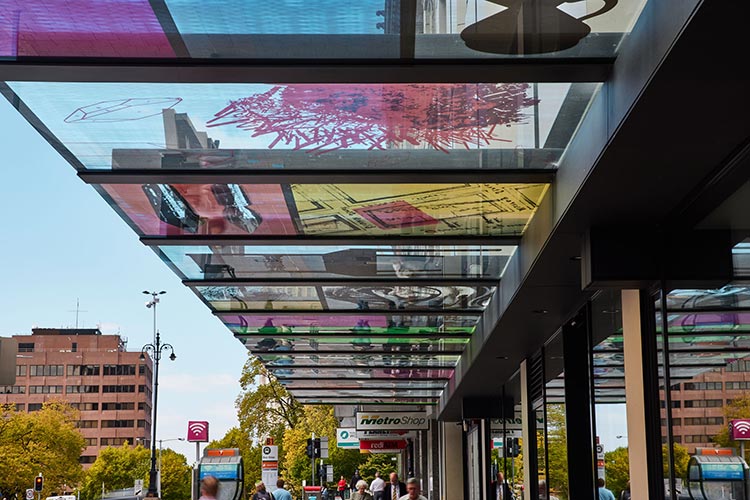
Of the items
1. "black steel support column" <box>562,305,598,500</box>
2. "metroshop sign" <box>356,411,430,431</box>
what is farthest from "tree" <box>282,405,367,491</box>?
"black steel support column" <box>562,305,598,500</box>

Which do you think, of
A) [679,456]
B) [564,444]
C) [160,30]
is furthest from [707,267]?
[564,444]

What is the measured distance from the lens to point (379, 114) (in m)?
7.20

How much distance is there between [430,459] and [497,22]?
33.5 meters

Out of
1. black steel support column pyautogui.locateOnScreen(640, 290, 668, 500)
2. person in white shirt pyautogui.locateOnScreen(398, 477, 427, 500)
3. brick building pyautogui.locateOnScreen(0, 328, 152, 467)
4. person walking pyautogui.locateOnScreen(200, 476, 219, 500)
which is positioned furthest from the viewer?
brick building pyautogui.locateOnScreen(0, 328, 152, 467)

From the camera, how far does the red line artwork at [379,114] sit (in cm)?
680

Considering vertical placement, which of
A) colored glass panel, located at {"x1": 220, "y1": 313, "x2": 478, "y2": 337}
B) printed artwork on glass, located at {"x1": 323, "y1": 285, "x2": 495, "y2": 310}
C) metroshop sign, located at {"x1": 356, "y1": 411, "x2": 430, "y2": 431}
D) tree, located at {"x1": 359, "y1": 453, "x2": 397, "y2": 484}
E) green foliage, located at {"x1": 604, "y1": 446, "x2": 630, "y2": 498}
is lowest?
tree, located at {"x1": 359, "y1": 453, "x2": 397, "y2": 484}

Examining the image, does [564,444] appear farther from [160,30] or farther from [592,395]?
[160,30]

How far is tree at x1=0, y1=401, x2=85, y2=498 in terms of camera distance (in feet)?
236

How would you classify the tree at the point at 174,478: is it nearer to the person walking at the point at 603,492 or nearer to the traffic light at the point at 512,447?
the traffic light at the point at 512,447

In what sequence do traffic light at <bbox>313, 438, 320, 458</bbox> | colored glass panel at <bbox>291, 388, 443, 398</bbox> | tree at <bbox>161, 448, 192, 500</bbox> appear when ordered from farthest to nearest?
1. tree at <bbox>161, 448, 192, 500</bbox>
2. traffic light at <bbox>313, 438, 320, 458</bbox>
3. colored glass panel at <bbox>291, 388, 443, 398</bbox>

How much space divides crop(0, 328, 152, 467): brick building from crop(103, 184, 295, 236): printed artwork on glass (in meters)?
143

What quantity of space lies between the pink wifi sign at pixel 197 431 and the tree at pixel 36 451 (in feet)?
134

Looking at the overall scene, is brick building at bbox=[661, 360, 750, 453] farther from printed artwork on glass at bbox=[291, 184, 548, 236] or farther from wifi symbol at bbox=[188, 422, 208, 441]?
wifi symbol at bbox=[188, 422, 208, 441]

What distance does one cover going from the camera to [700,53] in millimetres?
4816
